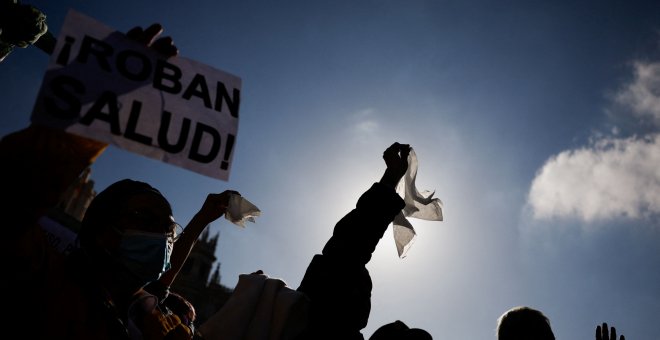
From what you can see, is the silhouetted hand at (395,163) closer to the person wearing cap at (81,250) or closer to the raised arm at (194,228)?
the raised arm at (194,228)

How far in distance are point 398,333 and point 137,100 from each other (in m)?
1.89

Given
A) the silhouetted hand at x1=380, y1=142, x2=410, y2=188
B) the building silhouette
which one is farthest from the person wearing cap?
the building silhouette

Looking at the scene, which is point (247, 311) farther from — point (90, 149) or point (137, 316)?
point (90, 149)

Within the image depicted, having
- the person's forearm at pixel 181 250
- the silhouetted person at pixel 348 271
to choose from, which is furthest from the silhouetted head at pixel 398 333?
the person's forearm at pixel 181 250

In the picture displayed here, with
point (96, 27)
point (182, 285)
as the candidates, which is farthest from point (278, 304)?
point (182, 285)

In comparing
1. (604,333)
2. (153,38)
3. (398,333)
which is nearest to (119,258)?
(153,38)

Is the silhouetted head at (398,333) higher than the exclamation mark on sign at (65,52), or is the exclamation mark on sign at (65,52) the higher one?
the exclamation mark on sign at (65,52)

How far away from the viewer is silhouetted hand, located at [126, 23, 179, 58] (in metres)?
2.07

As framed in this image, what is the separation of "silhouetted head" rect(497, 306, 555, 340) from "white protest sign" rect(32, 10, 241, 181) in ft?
8.09

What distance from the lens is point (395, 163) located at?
268cm

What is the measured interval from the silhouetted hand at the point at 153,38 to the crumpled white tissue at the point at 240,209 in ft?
4.63

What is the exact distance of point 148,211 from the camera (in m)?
2.36

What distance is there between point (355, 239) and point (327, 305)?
0.39 meters

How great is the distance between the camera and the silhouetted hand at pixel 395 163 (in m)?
2.57
